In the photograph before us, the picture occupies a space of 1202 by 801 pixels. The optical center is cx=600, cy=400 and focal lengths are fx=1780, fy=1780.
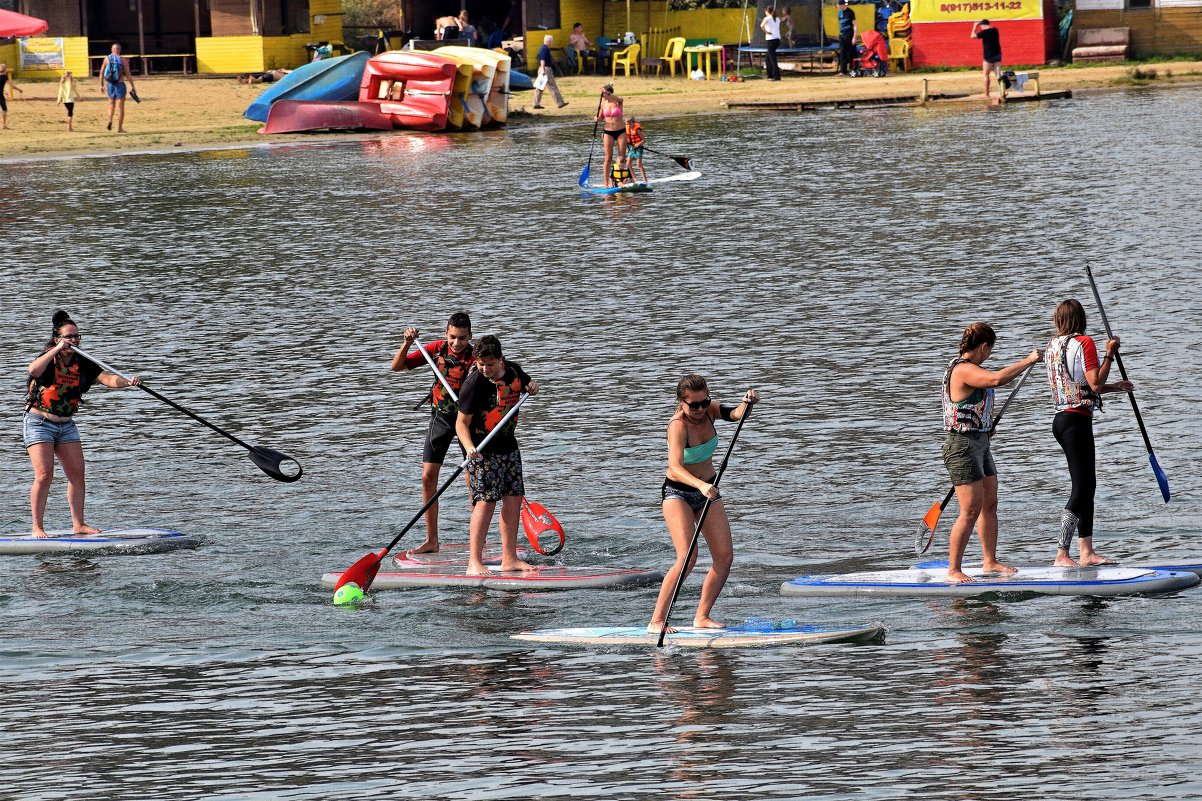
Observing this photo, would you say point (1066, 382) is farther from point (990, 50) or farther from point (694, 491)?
point (990, 50)

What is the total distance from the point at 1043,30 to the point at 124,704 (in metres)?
47.2

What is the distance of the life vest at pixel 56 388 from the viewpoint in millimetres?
13328

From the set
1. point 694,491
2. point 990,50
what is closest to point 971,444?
point 694,491

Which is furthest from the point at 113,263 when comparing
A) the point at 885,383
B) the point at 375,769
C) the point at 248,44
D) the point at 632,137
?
the point at 248,44

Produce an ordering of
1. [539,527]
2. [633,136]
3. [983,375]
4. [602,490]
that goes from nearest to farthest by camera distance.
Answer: [983,375] < [539,527] < [602,490] < [633,136]

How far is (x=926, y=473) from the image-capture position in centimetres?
1462

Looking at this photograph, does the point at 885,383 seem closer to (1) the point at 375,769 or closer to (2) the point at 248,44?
(1) the point at 375,769

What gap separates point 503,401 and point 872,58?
44.7m

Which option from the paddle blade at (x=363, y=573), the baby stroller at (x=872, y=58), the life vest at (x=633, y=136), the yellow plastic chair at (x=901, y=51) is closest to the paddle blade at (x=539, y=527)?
the paddle blade at (x=363, y=573)

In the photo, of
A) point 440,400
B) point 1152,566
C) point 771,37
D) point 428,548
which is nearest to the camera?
point 1152,566

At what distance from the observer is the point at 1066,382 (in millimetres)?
11641

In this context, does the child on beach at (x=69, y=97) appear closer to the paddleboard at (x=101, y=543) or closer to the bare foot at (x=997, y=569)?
the paddleboard at (x=101, y=543)

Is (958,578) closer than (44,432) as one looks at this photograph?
Yes

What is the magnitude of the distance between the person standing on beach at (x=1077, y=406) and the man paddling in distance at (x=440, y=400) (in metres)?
4.15
